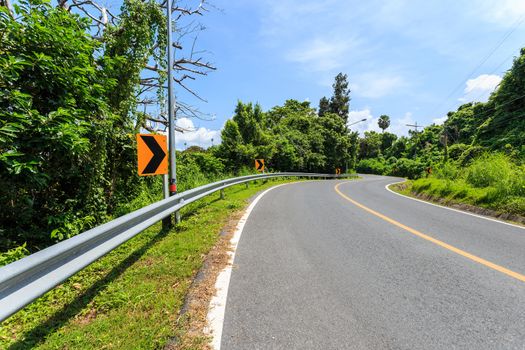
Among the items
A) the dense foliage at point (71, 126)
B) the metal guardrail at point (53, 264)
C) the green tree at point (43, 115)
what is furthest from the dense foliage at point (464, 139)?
the green tree at point (43, 115)

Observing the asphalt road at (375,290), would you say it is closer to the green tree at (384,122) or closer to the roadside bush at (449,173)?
the roadside bush at (449,173)

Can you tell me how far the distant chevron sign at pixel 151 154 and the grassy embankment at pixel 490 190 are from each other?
9405 mm

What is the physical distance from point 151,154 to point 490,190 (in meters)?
10.6

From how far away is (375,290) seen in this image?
3408mm

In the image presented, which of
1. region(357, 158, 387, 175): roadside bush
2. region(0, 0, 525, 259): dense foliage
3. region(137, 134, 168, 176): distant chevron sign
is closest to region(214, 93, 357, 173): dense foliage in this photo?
region(0, 0, 525, 259): dense foliage

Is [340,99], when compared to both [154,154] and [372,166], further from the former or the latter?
[154,154]

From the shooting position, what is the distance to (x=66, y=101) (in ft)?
15.1

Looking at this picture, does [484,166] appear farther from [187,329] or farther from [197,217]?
[187,329]

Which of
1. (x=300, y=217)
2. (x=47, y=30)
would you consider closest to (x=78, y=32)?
(x=47, y=30)

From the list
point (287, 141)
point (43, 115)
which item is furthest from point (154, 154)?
point (287, 141)

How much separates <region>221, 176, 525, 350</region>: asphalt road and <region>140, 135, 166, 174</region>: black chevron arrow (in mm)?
2317

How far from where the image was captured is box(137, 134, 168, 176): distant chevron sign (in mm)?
5586

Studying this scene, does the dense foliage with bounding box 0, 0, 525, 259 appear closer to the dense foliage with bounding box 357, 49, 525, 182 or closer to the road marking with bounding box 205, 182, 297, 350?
the road marking with bounding box 205, 182, 297, 350

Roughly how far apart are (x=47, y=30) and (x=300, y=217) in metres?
6.40
